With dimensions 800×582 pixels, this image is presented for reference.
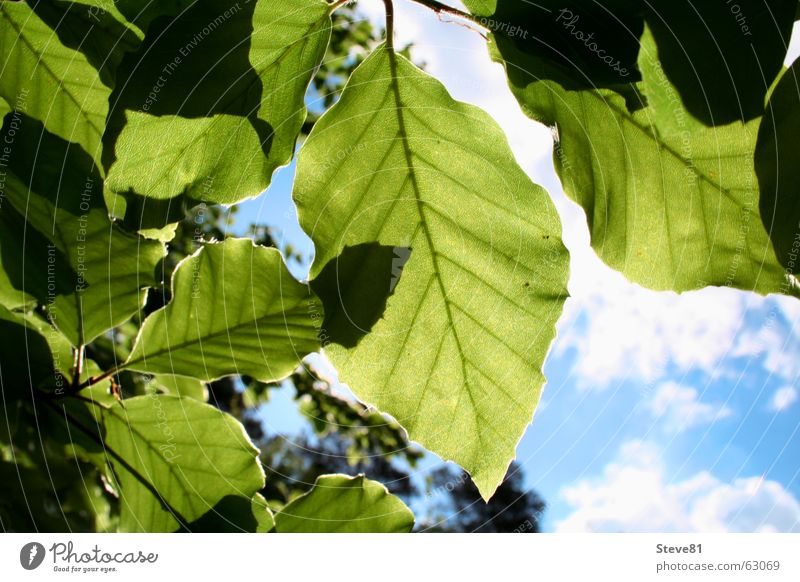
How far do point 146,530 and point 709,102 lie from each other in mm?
467

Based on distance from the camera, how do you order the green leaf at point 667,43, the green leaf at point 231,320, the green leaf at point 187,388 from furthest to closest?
the green leaf at point 187,388 < the green leaf at point 231,320 < the green leaf at point 667,43

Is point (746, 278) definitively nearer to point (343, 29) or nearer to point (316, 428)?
point (316, 428)

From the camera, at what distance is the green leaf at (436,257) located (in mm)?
384

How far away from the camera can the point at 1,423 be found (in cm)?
50

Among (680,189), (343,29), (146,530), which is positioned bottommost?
(146,530)

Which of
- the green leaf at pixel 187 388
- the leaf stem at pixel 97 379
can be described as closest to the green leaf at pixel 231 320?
the leaf stem at pixel 97 379

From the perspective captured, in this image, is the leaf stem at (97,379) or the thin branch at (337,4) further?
the leaf stem at (97,379)

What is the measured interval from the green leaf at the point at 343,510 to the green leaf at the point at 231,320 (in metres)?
0.09

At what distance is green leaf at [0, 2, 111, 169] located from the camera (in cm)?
42

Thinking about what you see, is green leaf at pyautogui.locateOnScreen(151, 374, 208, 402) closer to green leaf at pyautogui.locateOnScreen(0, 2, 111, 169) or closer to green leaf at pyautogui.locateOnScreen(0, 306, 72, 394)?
green leaf at pyautogui.locateOnScreen(0, 306, 72, 394)

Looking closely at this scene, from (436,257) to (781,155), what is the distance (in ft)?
0.66

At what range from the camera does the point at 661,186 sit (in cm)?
39

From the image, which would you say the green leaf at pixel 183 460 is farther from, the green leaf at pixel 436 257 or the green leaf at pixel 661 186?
the green leaf at pixel 661 186

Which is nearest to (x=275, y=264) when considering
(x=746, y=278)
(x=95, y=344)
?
(x=746, y=278)
